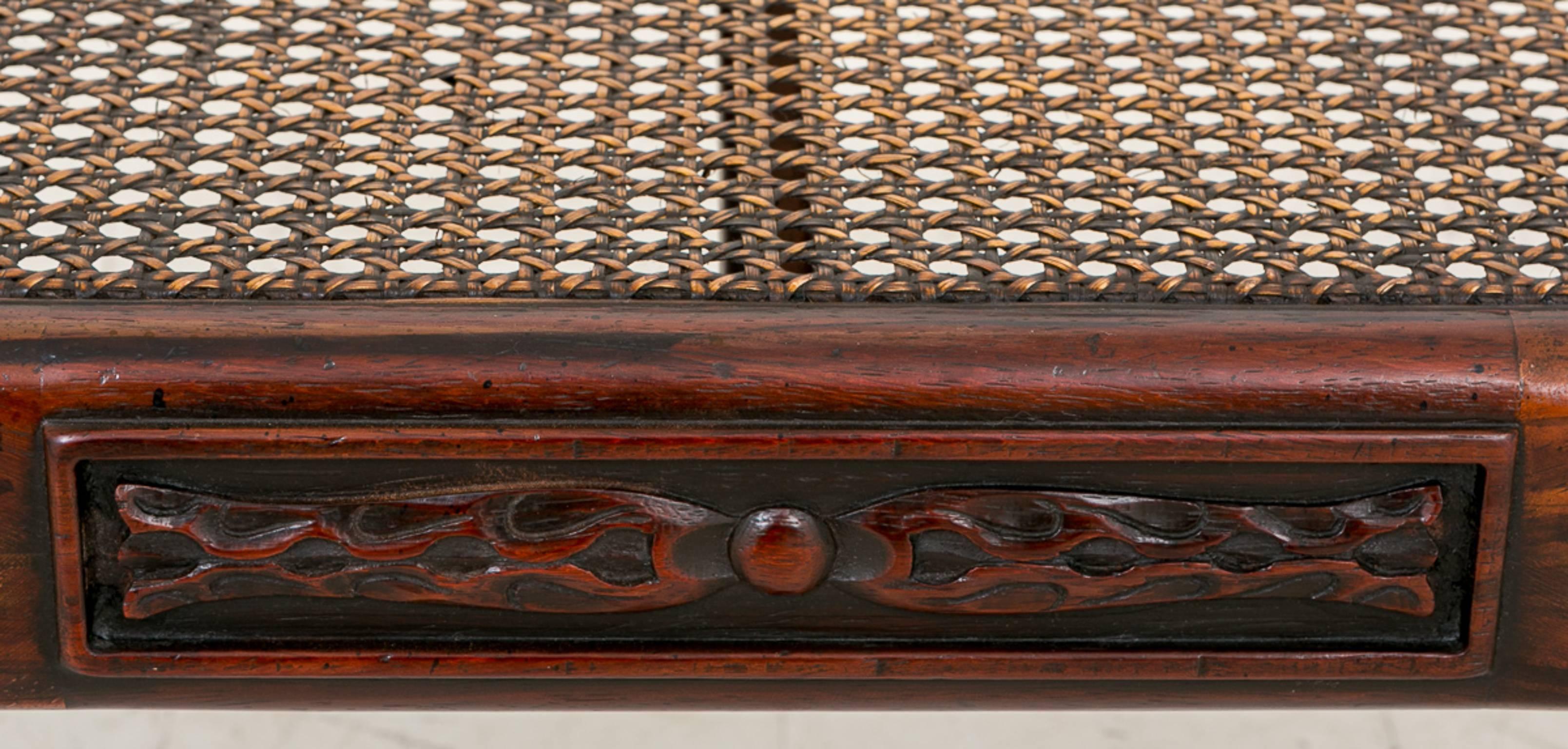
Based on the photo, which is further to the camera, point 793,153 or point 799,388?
point 793,153

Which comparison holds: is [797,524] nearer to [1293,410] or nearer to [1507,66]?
[1293,410]

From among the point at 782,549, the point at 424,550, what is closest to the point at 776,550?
the point at 782,549

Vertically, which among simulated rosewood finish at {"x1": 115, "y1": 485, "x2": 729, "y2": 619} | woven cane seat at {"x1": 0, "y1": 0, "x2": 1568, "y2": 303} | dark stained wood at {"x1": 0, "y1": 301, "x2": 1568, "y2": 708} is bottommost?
simulated rosewood finish at {"x1": 115, "y1": 485, "x2": 729, "y2": 619}

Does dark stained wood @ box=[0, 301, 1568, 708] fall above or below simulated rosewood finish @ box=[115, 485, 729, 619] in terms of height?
above

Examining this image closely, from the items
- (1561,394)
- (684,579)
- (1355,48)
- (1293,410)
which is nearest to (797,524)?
(684,579)

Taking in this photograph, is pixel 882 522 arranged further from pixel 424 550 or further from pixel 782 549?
pixel 424 550

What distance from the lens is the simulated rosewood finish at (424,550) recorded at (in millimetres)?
657

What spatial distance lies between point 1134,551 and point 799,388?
0.16 metres

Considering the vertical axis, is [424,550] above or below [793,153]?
below

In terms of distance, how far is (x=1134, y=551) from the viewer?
670 millimetres

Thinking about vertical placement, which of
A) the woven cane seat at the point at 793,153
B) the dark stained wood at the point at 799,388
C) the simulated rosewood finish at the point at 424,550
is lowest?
the simulated rosewood finish at the point at 424,550

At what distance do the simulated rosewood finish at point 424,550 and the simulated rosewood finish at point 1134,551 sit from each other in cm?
8

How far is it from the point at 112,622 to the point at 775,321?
305mm

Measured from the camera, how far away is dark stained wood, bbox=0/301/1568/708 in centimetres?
63
